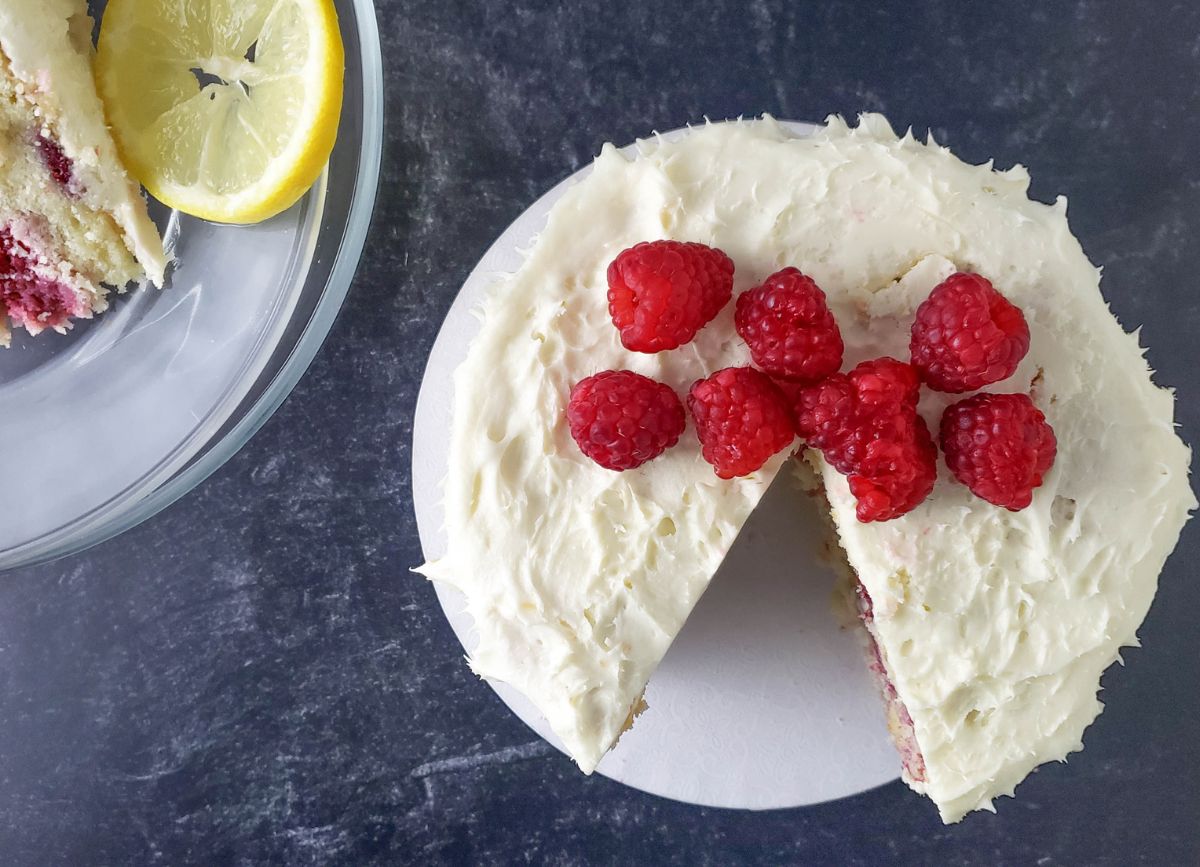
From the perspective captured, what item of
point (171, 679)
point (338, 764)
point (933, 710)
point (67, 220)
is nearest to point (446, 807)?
point (338, 764)

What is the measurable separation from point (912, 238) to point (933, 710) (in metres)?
0.82

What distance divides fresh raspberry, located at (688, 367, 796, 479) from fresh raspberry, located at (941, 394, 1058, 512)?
0.91 feet

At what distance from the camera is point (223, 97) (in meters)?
1.94

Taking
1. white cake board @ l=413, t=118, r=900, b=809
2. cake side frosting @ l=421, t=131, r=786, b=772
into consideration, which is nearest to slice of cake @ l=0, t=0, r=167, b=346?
white cake board @ l=413, t=118, r=900, b=809

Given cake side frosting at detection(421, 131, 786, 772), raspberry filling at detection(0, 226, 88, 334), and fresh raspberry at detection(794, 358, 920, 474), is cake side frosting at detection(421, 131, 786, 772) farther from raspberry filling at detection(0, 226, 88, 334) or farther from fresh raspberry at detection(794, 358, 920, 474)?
raspberry filling at detection(0, 226, 88, 334)

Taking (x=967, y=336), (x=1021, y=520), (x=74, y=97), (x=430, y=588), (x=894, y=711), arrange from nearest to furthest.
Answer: (x=967, y=336) < (x=1021, y=520) < (x=74, y=97) < (x=894, y=711) < (x=430, y=588)

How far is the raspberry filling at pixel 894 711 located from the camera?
6.48ft

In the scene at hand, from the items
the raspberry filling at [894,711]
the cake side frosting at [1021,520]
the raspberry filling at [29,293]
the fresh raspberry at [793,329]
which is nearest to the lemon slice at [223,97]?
the raspberry filling at [29,293]

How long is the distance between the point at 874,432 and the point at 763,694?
79 centimetres

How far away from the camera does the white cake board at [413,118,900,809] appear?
2086 mm

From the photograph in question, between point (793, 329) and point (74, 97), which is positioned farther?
point (74, 97)

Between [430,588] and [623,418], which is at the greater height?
[623,418]

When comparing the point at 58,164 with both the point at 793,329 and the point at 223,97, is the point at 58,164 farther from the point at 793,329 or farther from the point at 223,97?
the point at 793,329

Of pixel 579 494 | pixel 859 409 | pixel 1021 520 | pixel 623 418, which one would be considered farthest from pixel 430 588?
pixel 1021 520
